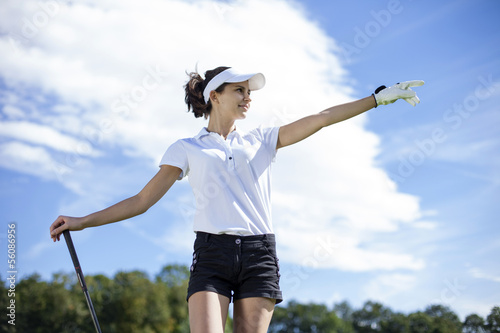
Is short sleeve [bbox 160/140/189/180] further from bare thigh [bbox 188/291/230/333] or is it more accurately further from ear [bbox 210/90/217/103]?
bare thigh [bbox 188/291/230/333]

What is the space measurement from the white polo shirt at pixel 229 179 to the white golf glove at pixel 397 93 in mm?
895

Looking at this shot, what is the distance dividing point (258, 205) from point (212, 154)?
53cm

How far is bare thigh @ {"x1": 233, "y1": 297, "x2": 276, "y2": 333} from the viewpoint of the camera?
387cm

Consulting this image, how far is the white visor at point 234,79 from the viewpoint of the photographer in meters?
4.44

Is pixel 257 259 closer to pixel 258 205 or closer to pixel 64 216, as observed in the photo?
pixel 258 205

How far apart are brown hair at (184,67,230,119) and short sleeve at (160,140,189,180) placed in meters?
0.49

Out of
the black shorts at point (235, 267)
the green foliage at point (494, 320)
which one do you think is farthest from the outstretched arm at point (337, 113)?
the green foliage at point (494, 320)

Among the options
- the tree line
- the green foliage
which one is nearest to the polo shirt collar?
the green foliage

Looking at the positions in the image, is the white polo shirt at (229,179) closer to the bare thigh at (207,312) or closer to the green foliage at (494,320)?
the bare thigh at (207,312)

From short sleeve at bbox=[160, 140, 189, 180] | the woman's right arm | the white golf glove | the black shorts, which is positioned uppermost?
the white golf glove

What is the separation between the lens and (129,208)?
4.33 metres

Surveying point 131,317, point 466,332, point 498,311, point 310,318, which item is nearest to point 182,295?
point 131,317

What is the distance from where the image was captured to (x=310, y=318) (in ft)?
255

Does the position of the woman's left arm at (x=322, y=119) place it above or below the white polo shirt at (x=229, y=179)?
above
